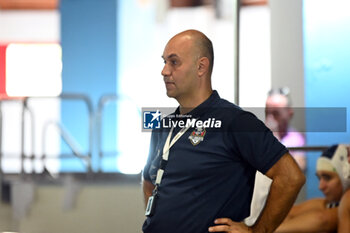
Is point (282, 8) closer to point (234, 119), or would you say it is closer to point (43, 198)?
point (234, 119)

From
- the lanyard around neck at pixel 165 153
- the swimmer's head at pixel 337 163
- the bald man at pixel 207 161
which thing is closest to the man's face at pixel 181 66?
the bald man at pixel 207 161

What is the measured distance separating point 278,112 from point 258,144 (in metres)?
2.06

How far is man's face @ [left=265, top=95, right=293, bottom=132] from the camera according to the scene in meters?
4.15

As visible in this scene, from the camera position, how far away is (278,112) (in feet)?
13.8

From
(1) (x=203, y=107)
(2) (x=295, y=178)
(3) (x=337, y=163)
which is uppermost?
(1) (x=203, y=107)

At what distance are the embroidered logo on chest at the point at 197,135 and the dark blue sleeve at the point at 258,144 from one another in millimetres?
154

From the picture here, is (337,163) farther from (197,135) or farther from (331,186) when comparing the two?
(197,135)

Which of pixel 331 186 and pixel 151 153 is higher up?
pixel 151 153

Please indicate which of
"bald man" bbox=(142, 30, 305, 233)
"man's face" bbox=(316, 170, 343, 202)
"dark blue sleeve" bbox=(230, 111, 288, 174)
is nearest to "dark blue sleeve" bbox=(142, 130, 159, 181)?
"bald man" bbox=(142, 30, 305, 233)

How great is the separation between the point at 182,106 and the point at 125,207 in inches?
96.1

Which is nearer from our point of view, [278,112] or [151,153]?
[151,153]

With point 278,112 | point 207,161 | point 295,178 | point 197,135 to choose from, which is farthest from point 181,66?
point 278,112

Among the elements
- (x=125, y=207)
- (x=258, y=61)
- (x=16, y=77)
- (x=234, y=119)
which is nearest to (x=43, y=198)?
(x=125, y=207)

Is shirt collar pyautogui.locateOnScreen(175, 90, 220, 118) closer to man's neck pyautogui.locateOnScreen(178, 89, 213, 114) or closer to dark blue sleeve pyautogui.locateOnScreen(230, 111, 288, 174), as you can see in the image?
man's neck pyautogui.locateOnScreen(178, 89, 213, 114)
